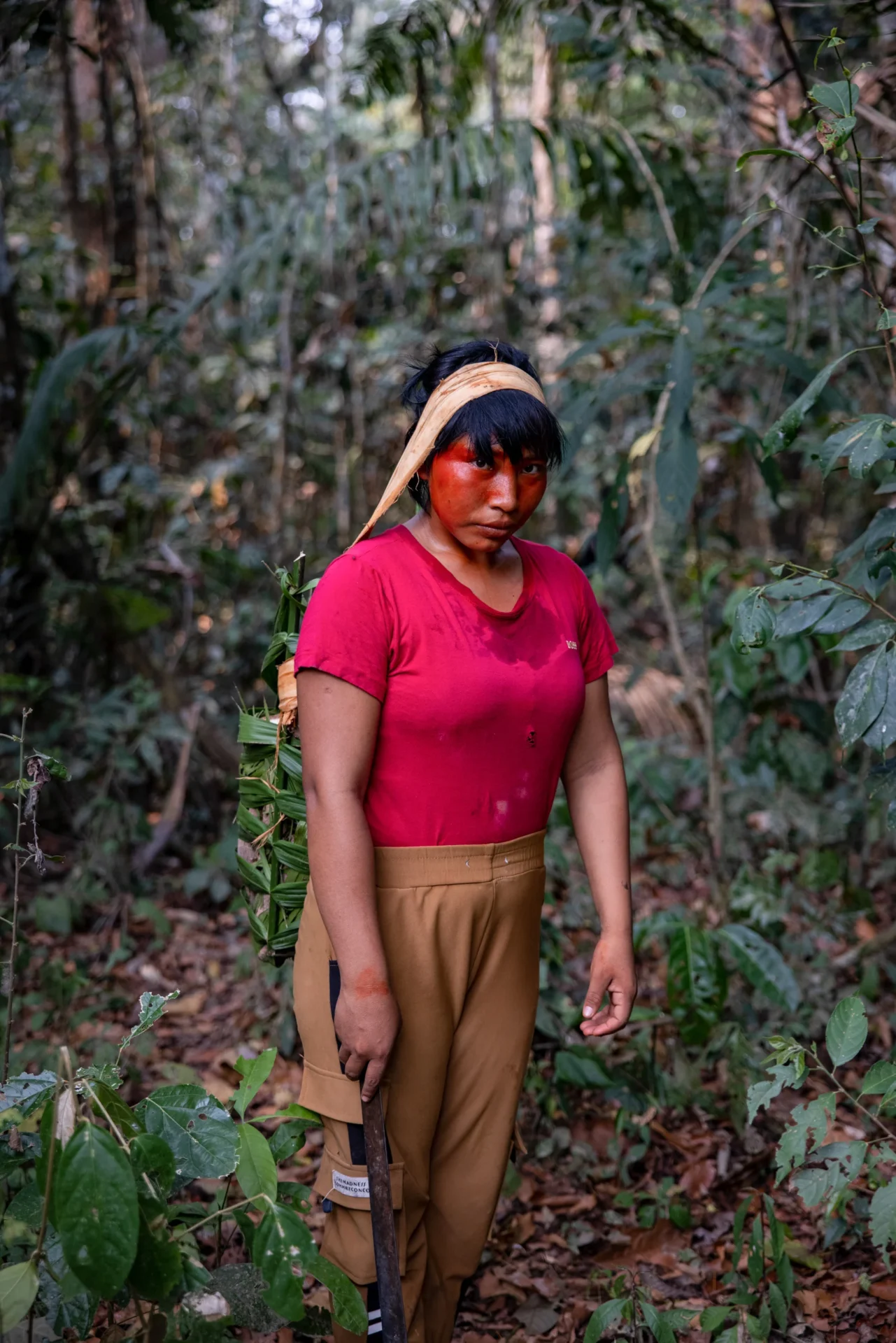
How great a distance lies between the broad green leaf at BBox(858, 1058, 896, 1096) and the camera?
1790 millimetres

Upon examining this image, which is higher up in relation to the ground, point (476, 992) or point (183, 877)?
point (476, 992)

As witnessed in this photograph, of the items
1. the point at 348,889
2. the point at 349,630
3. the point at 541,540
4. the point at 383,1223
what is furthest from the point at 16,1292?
the point at 541,540

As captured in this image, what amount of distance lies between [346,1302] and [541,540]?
4349 mm

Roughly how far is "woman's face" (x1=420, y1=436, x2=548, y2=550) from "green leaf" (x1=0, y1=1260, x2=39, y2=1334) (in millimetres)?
1256

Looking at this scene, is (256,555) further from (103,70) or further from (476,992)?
(476,992)

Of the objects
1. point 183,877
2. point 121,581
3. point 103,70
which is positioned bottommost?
point 183,877

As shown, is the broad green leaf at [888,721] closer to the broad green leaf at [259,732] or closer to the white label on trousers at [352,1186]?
the broad green leaf at [259,732]

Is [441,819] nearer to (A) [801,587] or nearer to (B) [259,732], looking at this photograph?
(B) [259,732]

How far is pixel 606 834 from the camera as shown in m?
2.09

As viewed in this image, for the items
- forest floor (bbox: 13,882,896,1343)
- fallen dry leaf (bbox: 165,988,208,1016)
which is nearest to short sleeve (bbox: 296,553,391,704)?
forest floor (bbox: 13,882,896,1343)

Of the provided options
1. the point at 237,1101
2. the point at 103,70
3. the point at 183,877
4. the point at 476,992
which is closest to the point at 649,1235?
the point at 476,992

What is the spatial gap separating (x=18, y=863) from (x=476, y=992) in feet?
2.87

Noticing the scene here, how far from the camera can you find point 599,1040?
337cm

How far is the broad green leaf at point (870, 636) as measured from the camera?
1921mm
